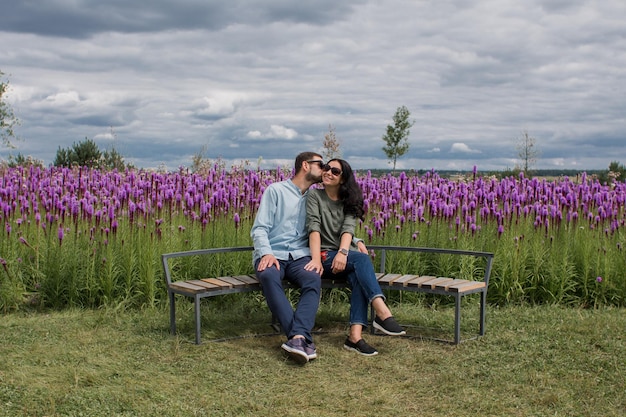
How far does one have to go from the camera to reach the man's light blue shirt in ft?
19.0

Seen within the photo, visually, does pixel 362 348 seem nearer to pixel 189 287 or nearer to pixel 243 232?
pixel 189 287

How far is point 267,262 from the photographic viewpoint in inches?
219

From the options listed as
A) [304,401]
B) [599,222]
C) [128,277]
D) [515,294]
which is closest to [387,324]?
[304,401]

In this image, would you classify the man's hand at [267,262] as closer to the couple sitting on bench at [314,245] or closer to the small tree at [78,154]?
the couple sitting on bench at [314,245]

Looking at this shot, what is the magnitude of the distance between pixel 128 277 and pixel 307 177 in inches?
82.2

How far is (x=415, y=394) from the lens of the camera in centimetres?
464

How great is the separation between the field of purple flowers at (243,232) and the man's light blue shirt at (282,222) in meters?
1.13

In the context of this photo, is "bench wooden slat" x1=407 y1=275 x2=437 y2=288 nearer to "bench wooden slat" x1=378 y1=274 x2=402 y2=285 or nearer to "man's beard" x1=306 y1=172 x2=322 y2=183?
"bench wooden slat" x1=378 y1=274 x2=402 y2=285

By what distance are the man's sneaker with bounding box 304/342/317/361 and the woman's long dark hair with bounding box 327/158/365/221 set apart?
4.05 feet

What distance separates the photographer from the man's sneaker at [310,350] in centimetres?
518

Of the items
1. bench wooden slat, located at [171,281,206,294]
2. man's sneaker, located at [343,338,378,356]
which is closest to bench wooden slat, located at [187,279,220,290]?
bench wooden slat, located at [171,281,206,294]

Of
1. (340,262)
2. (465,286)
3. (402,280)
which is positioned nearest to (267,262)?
(340,262)

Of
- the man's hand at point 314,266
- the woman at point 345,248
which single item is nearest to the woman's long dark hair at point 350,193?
the woman at point 345,248

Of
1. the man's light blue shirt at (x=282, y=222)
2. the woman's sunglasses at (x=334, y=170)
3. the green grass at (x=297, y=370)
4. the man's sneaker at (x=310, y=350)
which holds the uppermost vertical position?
the woman's sunglasses at (x=334, y=170)
